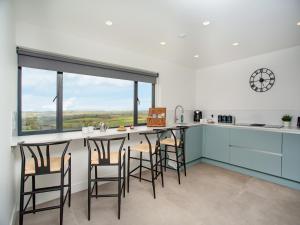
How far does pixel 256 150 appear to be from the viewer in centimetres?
295

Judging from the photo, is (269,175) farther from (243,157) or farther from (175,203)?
(175,203)

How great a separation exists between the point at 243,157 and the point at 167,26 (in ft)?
9.15

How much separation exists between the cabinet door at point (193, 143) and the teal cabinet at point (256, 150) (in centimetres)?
68

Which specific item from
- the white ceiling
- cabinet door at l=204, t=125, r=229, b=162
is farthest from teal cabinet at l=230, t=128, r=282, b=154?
the white ceiling

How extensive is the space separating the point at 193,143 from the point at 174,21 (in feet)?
8.15

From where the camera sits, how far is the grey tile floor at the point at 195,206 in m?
1.81

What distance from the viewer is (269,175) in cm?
281

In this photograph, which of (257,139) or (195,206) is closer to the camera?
(195,206)

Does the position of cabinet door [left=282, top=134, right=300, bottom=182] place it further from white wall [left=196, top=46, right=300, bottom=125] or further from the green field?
the green field

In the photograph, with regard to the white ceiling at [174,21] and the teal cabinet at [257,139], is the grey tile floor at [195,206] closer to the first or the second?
the teal cabinet at [257,139]

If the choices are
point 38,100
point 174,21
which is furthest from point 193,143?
point 38,100

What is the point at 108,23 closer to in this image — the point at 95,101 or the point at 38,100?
the point at 95,101

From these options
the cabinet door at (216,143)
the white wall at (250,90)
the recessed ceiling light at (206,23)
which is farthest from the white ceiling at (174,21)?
the cabinet door at (216,143)

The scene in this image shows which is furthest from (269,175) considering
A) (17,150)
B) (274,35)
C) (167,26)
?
(17,150)
